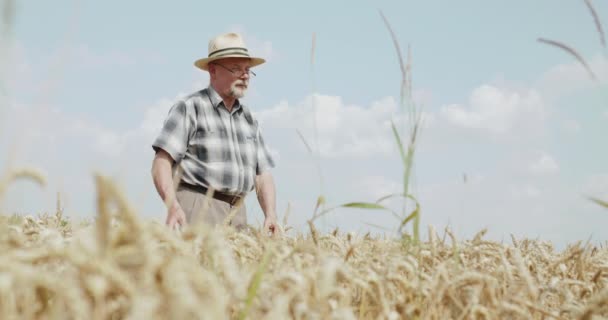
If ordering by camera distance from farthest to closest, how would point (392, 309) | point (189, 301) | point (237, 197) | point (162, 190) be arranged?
point (237, 197), point (162, 190), point (392, 309), point (189, 301)

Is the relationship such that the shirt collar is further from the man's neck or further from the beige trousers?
the beige trousers

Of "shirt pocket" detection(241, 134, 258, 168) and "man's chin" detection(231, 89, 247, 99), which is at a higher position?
"man's chin" detection(231, 89, 247, 99)

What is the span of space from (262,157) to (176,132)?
127cm

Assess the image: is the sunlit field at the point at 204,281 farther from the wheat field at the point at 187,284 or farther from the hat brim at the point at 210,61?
the hat brim at the point at 210,61

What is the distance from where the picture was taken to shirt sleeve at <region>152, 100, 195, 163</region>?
573 centimetres

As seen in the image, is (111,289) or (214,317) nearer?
(214,317)

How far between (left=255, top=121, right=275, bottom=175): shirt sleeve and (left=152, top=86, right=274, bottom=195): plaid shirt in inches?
7.5

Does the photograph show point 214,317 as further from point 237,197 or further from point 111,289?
point 237,197

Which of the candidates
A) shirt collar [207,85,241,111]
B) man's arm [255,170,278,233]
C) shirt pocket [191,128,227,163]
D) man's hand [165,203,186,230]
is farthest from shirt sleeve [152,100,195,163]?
man's arm [255,170,278,233]

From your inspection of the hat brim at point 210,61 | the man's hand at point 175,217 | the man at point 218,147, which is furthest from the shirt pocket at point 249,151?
the man's hand at point 175,217

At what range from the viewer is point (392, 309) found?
1862 mm

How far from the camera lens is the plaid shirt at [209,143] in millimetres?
5820

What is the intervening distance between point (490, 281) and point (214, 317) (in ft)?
3.63

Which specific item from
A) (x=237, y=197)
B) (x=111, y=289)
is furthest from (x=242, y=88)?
(x=111, y=289)
